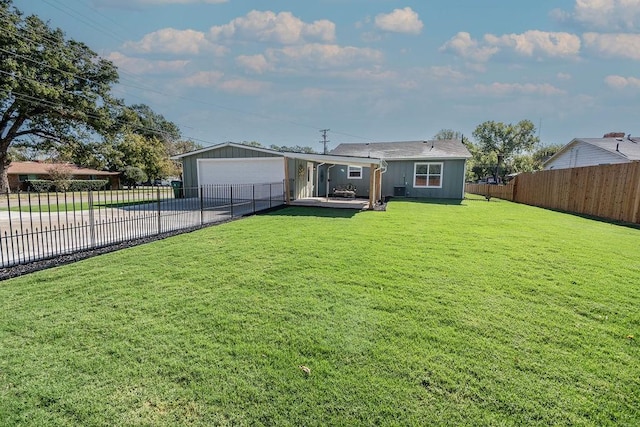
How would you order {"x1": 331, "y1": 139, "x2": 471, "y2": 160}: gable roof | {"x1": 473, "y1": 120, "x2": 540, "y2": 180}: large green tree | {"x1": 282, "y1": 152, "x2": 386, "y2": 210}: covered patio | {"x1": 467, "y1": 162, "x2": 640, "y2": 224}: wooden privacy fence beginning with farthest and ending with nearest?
{"x1": 473, "y1": 120, "x2": 540, "y2": 180}: large green tree
{"x1": 331, "y1": 139, "x2": 471, "y2": 160}: gable roof
{"x1": 282, "y1": 152, "x2": 386, "y2": 210}: covered patio
{"x1": 467, "y1": 162, "x2": 640, "y2": 224}: wooden privacy fence

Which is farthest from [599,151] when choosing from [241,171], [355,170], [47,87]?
[47,87]

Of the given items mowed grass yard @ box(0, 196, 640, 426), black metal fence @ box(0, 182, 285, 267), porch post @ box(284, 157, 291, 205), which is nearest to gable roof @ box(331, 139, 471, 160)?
porch post @ box(284, 157, 291, 205)

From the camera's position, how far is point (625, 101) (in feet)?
95.7

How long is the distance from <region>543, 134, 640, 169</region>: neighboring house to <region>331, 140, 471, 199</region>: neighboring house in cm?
781

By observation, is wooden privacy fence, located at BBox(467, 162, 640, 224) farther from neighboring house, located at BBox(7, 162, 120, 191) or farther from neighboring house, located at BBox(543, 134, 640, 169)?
neighboring house, located at BBox(7, 162, 120, 191)

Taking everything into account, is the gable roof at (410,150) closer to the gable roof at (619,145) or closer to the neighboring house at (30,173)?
the gable roof at (619,145)

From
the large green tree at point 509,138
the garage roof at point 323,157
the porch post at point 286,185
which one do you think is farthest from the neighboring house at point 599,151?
the large green tree at point 509,138

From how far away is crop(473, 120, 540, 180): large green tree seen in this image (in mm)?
40312

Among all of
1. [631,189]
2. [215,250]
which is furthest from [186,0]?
[631,189]

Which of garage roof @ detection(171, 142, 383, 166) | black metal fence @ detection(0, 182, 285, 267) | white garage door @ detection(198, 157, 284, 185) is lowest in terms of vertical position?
black metal fence @ detection(0, 182, 285, 267)

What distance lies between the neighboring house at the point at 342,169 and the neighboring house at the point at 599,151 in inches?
308

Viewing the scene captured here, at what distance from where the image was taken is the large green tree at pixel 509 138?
40.3 m

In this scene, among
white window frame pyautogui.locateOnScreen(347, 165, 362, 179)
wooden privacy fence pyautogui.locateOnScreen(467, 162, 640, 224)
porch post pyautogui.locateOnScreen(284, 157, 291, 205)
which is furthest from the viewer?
white window frame pyautogui.locateOnScreen(347, 165, 362, 179)

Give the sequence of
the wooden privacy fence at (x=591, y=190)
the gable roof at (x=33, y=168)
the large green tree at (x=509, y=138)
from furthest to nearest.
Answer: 1. the large green tree at (x=509, y=138)
2. the gable roof at (x=33, y=168)
3. the wooden privacy fence at (x=591, y=190)
